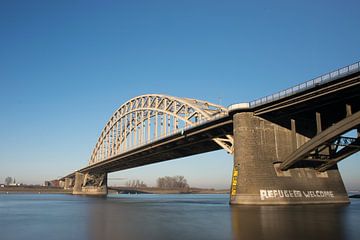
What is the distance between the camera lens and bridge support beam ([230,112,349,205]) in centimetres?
4119

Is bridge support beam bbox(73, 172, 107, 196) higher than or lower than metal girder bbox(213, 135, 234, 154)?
lower

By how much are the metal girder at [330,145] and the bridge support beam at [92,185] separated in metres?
96.5

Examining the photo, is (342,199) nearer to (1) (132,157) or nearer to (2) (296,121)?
(2) (296,121)

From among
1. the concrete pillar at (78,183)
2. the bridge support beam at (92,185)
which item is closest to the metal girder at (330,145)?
the bridge support beam at (92,185)

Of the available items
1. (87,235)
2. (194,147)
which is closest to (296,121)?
(194,147)

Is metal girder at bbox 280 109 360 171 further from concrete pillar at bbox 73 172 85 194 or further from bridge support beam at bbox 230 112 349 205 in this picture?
concrete pillar at bbox 73 172 85 194

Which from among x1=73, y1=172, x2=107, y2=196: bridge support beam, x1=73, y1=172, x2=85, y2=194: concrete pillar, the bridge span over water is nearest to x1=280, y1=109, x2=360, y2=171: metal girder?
the bridge span over water

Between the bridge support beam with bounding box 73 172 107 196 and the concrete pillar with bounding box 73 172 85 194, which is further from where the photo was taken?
the concrete pillar with bounding box 73 172 85 194

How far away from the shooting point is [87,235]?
1719 centimetres

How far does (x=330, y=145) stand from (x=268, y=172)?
8.56m

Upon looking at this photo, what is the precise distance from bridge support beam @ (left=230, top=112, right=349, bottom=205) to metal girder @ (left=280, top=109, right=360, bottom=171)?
1.67 metres

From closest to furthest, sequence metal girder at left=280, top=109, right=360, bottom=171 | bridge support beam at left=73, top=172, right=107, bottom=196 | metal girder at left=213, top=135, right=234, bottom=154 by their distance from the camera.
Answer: metal girder at left=280, top=109, right=360, bottom=171 → metal girder at left=213, top=135, right=234, bottom=154 → bridge support beam at left=73, top=172, right=107, bottom=196

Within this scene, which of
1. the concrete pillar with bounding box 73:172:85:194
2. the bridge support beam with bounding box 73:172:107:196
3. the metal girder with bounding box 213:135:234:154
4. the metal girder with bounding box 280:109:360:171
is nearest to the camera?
→ the metal girder with bounding box 280:109:360:171

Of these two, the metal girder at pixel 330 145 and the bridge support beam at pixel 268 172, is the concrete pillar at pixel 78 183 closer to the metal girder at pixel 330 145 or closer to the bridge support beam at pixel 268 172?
the bridge support beam at pixel 268 172
